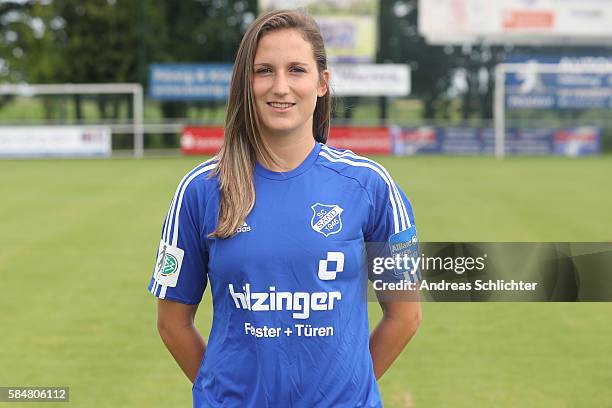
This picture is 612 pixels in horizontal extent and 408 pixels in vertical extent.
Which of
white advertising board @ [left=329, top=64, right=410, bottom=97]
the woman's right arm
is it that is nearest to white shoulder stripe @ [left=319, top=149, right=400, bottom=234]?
the woman's right arm

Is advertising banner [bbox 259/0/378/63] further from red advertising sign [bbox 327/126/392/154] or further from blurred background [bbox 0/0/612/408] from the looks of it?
red advertising sign [bbox 327/126/392/154]

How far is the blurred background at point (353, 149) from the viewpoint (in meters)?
6.05

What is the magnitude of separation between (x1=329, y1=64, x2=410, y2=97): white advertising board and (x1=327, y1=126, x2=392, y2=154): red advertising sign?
2.61 m

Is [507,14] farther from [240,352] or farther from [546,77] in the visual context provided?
[240,352]

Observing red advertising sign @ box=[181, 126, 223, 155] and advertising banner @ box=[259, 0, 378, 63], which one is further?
advertising banner @ box=[259, 0, 378, 63]

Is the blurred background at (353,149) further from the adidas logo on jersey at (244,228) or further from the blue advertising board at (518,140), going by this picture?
the adidas logo on jersey at (244,228)

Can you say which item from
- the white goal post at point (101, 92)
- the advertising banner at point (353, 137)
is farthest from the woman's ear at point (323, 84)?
the white goal post at point (101, 92)

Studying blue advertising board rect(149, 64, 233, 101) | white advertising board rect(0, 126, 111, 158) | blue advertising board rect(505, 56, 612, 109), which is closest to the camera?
white advertising board rect(0, 126, 111, 158)

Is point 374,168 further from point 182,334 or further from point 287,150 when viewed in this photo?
point 182,334

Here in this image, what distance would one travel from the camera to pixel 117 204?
16172 mm

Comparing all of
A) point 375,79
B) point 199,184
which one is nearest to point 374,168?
point 199,184

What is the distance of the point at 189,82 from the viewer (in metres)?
34.3

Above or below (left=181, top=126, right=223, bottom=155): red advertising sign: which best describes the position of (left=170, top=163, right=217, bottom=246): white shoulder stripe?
above

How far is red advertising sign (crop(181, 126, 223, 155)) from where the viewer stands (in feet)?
105
